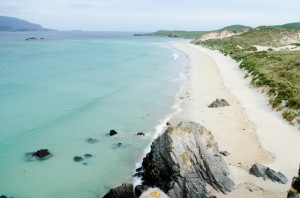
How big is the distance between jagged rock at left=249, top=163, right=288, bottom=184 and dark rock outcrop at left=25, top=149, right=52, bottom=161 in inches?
485

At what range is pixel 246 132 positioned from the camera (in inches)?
878

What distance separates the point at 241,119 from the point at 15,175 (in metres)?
16.5

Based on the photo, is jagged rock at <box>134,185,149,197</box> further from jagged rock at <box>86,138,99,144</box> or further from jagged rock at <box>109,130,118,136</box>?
jagged rock at <box>109,130,118,136</box>

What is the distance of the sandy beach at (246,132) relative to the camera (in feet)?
51.6

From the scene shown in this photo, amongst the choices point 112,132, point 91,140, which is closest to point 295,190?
point 91,140

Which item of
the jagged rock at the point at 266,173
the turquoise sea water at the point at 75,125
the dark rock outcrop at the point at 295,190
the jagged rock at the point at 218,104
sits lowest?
the turquoise sea water at the point at 75,125

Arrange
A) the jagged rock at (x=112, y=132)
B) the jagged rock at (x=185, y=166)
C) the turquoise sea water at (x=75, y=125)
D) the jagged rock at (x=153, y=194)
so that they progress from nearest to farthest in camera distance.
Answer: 1. the jagged rock at (x=153, y=194)
2. the jagged rock at (x=185, y=166)
3. the turquoise sea water at (x=75, y=125)
4. the jagged rock at (x=112, y=132)

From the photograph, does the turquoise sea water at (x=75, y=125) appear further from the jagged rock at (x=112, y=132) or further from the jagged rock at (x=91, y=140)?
the jagged rock at (x=112, y=132)

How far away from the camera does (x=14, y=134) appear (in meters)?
24.6

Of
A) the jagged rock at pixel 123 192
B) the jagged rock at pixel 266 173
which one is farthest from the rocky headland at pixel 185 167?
the jagged rock at pixel 266 173

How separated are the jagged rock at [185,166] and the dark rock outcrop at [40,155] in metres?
7.33

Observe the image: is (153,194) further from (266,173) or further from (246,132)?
(246,132)

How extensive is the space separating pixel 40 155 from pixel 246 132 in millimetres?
13768

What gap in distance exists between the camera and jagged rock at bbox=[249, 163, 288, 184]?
15670mm
